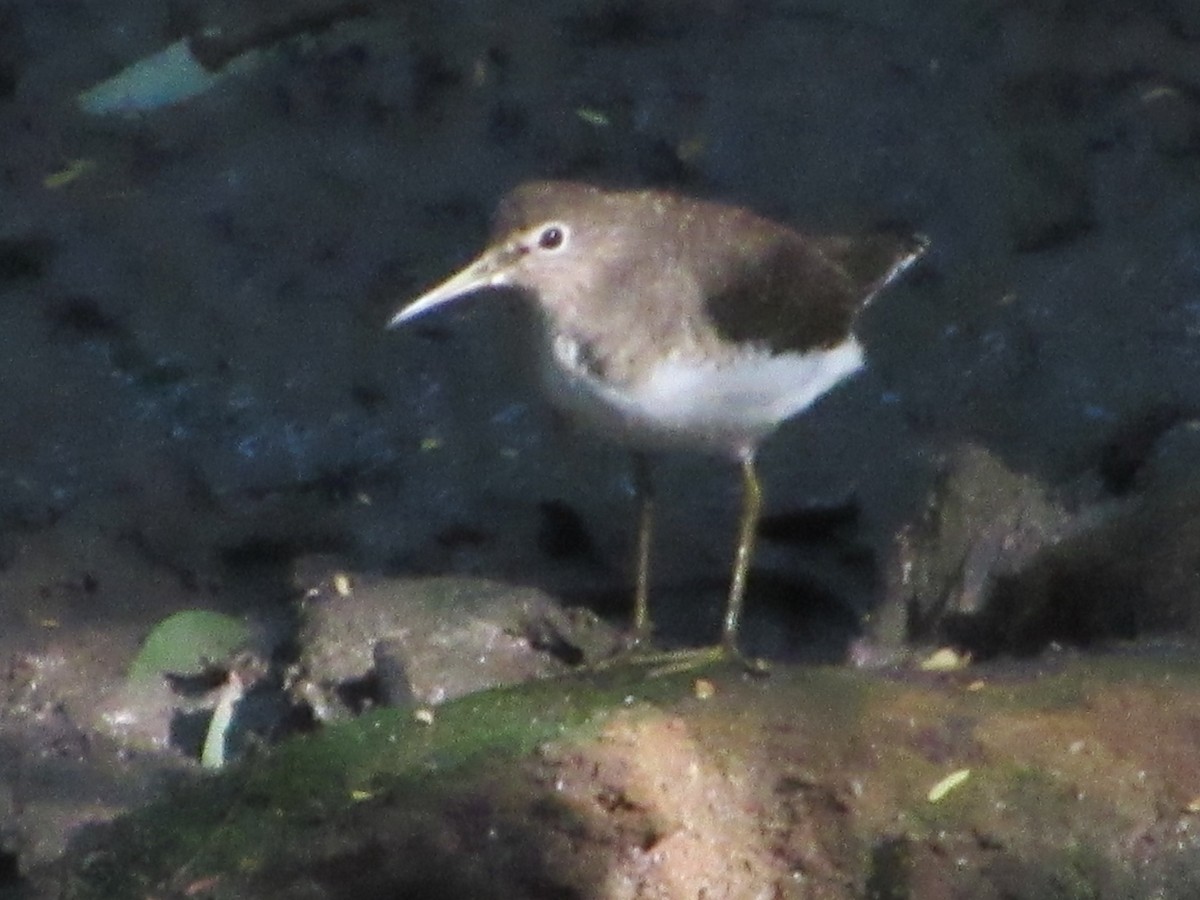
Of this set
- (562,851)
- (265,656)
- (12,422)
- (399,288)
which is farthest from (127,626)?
(562,851)

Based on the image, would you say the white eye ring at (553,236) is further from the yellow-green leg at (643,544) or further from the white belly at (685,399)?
the yellow-green leg at (643,544)

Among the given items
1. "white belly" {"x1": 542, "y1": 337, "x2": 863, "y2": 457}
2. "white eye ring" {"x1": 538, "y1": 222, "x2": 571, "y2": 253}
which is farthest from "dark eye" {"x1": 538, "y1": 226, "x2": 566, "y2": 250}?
"white belly" {"x1": 542, "y1": 337, "x2": 863, "y2": 457}

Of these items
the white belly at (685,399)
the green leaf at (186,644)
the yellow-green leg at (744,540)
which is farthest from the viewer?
the green leaf at (186,644)

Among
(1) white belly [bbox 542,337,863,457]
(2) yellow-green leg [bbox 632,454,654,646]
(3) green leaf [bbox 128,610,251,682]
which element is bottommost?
(3) green leaf [bbox 128,610,251,682]

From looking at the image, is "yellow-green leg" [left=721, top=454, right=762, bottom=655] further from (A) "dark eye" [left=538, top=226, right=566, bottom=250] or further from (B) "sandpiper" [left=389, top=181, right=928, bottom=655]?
(A) "dark eye" [left=538, top=226, right=566, bottom=250]

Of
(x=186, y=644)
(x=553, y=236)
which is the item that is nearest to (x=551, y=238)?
(x=553, y=236)

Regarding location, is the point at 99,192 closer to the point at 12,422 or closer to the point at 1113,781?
the point at 12,422

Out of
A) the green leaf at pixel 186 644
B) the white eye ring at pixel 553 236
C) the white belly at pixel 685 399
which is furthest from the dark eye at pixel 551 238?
the green leaf at pixel 186 644
